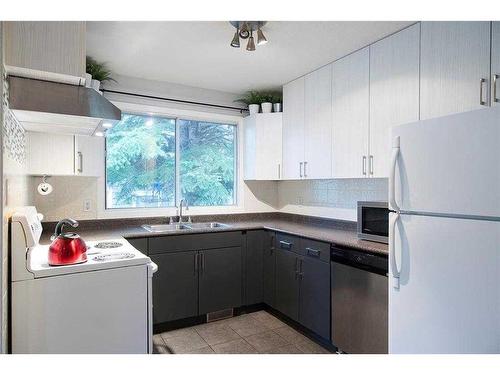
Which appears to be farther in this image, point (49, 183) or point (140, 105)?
point (140, 105)

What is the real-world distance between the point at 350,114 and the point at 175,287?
2.07 meters

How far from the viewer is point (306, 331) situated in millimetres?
2600

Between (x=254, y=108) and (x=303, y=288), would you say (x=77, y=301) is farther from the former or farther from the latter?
(x=254, y=108)

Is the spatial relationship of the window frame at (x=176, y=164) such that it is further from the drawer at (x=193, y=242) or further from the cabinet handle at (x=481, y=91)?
the cabinet handle at (x=481, y=91)

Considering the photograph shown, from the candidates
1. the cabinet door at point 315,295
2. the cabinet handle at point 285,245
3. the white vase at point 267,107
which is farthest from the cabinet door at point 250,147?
the cabinet door at point 315,295

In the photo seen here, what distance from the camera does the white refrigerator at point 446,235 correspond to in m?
1.21

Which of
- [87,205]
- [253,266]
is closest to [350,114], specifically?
[253,266]

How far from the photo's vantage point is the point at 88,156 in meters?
2.56

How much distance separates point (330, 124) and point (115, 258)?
200 centimetres

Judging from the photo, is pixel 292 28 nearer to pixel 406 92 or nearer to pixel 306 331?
pixel 406 92

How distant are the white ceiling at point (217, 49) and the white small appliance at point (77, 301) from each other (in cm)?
139
